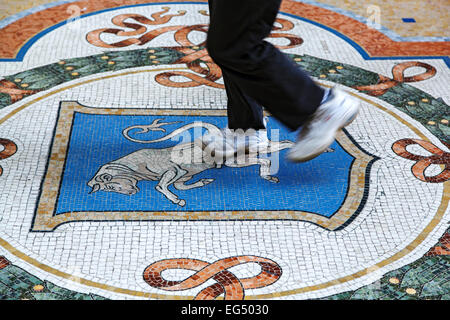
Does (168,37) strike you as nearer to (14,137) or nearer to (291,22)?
(291,22)

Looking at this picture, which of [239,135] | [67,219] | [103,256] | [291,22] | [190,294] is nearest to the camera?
[190,294]

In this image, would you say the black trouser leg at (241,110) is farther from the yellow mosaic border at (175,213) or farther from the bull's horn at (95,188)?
the bull's horn at (95,188)

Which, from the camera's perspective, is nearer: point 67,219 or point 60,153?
point 67,219

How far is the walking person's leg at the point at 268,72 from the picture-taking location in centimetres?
188

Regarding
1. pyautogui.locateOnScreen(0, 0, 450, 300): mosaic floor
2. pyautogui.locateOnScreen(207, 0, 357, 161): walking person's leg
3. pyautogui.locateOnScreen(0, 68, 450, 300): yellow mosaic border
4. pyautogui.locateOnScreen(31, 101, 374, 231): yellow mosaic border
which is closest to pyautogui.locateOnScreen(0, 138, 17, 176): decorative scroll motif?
pyautogui.locateOnScreen(0, 0, 450, 300): mosaic floor

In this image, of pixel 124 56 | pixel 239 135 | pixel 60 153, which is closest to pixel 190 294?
pixel 239 135

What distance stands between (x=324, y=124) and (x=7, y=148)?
1154mm

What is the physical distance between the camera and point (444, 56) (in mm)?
3369

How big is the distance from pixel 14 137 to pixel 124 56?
83cm

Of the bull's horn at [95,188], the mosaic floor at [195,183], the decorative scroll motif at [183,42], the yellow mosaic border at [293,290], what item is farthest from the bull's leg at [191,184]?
the decorative scroll motif at [183,42]

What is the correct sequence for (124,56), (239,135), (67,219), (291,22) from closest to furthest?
(67,219) < (239,135) < (124,56) < (291,22)

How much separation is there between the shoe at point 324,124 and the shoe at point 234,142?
0.23 metres

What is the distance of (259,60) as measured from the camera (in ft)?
6.39

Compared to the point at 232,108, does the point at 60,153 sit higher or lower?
lower
